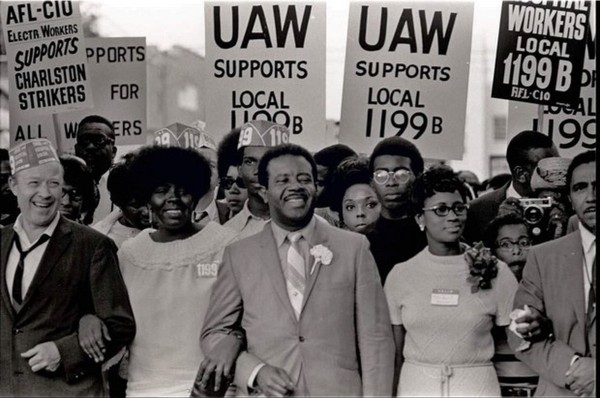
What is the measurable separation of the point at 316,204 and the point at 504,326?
1311 millimetres

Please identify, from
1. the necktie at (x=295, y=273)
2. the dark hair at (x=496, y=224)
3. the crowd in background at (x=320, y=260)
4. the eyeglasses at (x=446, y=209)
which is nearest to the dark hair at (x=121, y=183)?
the crowd in background at (x=320, y=260)

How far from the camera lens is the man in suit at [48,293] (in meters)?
6.21

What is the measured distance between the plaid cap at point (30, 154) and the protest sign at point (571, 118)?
2.79 metres

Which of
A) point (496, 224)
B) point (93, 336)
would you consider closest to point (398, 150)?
point (496, 224)

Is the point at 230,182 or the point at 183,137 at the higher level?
the point at 183,137

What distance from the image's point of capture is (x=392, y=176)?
639 cm

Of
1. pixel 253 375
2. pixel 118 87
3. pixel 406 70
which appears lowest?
pixel 253 375

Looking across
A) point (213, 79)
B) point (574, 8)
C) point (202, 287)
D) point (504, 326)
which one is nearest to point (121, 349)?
point (202, 287)

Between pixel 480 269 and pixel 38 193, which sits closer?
pixel 480 269

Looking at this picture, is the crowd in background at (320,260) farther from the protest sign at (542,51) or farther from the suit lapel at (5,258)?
the protest sign at (542,51)

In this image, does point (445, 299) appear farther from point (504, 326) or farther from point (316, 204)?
point (316, 204)

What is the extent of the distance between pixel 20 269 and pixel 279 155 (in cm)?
166

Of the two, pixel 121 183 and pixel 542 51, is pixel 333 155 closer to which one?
pixel 121 183

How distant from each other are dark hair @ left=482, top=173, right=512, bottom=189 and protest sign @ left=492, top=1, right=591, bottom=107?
473 millimetres
